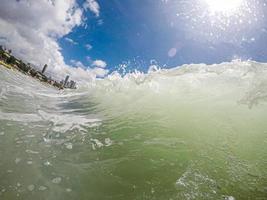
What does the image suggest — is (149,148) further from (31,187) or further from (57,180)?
(31,187)

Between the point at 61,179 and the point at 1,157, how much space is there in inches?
43.5

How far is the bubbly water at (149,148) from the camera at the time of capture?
12.6 ft

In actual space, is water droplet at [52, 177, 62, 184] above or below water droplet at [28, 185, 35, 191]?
above

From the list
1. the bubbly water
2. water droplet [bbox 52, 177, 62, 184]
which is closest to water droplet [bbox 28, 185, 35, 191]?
the bubbly water

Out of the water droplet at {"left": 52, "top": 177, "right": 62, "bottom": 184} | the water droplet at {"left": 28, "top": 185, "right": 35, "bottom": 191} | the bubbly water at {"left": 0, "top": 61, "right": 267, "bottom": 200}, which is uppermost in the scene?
the bubbly water at {"left": 0, "top": 61, "right": 267, "bottom": 200}

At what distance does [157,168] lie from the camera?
472 centimetres

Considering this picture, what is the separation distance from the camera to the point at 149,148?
569 cm

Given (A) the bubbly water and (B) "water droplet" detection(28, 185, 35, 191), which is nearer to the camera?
(B) "water droplet" detection(28, 185, 35, 191)

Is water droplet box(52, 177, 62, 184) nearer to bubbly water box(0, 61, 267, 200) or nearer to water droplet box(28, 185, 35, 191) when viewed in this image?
bubbly water box(0, 61, 267, 200)

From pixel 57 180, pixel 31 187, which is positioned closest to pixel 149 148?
pixel 57 180

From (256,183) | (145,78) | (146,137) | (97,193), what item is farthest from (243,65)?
(97,193)

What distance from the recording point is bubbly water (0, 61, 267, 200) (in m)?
3.85

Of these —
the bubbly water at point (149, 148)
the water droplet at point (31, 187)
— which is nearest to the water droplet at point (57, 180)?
the bubbly water at point (149, 148)

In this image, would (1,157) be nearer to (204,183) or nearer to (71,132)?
(71,132)
